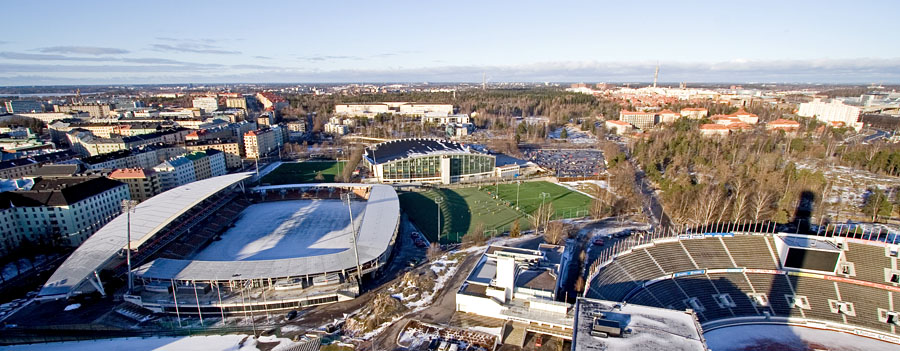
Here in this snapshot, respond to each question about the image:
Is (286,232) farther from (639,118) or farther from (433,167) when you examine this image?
(639,118)

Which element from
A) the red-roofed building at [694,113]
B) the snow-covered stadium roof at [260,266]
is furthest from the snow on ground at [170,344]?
the red-roofed building at [694,113]

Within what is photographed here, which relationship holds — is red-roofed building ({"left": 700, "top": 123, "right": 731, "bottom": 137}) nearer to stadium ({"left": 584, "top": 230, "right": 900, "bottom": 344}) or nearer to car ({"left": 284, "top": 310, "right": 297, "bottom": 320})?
stadium ({"left": 584, "top": 230, "right": 900, "bottom": 344})

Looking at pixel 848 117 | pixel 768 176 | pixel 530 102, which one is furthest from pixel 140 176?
pixel 848 117

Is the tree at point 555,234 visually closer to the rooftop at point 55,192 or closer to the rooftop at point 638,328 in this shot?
the rooftop at point 638,328

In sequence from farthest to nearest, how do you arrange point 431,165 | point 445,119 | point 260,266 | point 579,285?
point 445,119
point 431,165
point 260,266
point 579,285

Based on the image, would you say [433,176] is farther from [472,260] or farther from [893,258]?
[893,258]

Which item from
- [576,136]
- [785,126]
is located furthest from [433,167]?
[785,126]

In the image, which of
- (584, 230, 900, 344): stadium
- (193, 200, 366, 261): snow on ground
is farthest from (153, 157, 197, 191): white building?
→ (584, 230, 900, 344): stadium
